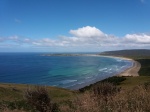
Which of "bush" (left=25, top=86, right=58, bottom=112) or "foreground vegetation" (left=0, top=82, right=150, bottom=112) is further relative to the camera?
"bush" (left=25, top=86, right=58, bottom=112)

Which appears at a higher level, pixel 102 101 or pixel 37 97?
pixel 102 101

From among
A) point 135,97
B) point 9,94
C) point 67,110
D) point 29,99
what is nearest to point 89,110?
point 67,110

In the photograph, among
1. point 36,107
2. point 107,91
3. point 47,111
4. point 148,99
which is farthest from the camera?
point 107,91

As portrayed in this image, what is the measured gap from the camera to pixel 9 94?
97.3 ft

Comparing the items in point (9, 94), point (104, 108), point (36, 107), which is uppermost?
point (104, 108)

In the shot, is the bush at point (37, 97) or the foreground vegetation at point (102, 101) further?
the bush at point (37, 97)

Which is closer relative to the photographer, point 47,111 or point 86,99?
point 86,99

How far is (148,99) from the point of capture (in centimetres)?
626

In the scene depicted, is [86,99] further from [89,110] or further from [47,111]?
[47,111]

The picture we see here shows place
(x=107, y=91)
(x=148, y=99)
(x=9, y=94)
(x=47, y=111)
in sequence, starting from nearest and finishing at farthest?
(x=148, y=99) → (x=47, y=111) → (x=107, y=91) → (x=9, y=94)

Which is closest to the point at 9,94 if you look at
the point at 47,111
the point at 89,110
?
the point at 47,111

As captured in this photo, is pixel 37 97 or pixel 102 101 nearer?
pixel 102 101

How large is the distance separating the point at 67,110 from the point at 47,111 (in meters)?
0.98

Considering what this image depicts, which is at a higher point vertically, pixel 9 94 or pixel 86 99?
pixel 86 99
